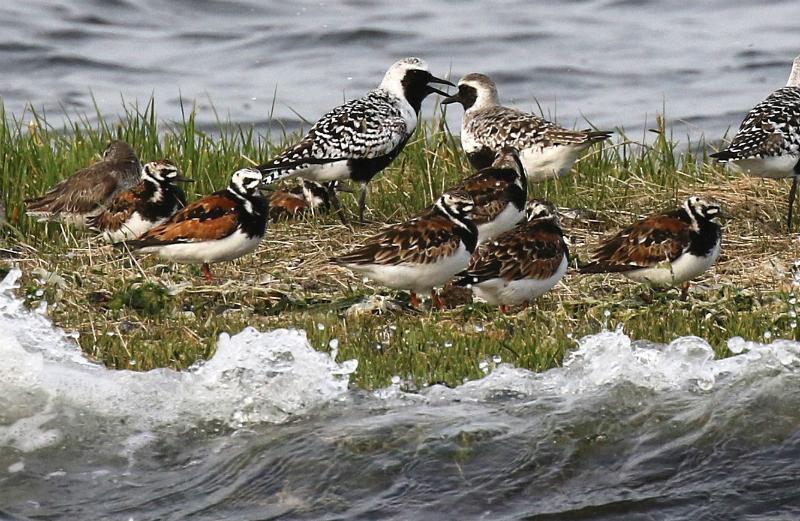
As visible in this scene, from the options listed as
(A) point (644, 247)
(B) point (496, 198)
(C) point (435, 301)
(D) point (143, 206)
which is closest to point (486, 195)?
(B) point (496, 198)

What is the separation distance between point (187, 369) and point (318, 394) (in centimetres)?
93

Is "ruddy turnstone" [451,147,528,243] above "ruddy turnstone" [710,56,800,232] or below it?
below

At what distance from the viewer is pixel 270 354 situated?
7250 mm

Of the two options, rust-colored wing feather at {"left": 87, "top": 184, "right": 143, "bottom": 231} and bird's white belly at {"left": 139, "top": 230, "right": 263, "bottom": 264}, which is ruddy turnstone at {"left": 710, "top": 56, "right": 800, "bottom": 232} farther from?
rust-colored wing feather at {"left": 87, "top": 184, "right": 143, "bottom": 231}

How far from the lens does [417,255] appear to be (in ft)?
28.8

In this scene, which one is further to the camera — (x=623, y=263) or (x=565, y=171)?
(x=565, y=171)

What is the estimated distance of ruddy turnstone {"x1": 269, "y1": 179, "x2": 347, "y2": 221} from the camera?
11.6 m

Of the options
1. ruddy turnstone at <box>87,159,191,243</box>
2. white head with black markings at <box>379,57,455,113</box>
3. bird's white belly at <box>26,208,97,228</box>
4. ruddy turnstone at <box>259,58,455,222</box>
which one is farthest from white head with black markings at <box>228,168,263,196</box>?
white head with black markings at <box>379,57,455,113</box>

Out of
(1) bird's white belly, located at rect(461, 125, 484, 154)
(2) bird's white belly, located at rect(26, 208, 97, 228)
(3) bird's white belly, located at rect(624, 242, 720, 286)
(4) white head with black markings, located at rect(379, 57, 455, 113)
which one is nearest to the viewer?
(3) bird's white belly, located at rect(624, 242, 720, 286)

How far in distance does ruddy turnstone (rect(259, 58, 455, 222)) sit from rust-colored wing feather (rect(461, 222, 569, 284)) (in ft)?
8.34

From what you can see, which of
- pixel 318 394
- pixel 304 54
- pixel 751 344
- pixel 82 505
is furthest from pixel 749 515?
pixel 304 54

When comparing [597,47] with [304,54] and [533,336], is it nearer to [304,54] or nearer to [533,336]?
[304,54]

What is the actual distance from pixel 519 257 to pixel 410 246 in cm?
66

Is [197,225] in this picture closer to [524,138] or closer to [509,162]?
[509,162]
